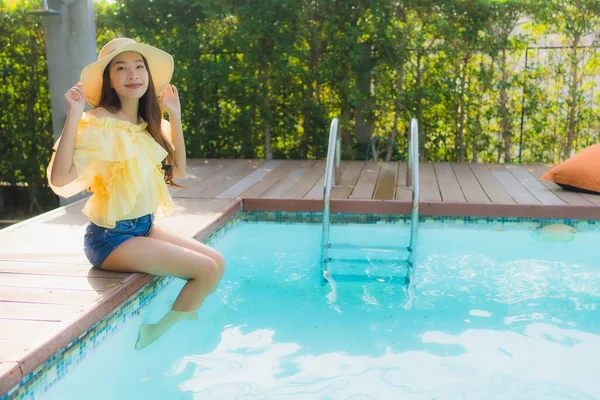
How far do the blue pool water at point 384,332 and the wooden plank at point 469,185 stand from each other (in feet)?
0.78

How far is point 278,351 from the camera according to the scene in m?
3.38

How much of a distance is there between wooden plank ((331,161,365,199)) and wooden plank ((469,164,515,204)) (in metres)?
1.06

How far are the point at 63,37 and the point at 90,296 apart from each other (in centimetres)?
297

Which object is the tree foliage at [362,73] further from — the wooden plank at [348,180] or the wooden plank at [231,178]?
the wooden plank at [231,178]

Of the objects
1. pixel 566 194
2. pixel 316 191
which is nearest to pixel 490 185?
pixel 566 194

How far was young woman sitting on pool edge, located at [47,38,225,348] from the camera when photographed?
299 centimetres

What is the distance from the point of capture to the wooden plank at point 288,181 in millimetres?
5348

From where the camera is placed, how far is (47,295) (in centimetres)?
290

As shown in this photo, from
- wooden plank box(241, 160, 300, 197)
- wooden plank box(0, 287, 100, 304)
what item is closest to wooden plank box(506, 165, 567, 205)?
wooden plank box(241, 160, 300, 197)

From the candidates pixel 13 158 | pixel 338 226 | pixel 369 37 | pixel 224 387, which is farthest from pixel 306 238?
pixel 13 158

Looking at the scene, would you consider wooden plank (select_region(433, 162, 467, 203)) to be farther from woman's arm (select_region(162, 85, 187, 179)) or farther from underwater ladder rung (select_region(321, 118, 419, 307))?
woman's arm (select_region(162, 85, 187, 179))

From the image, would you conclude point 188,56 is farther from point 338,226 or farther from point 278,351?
point 278,351

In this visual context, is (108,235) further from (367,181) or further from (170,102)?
(367,181)

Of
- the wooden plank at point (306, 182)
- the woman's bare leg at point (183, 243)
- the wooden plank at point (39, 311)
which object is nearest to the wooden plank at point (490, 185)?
the wooden plank at point (306, 182)
